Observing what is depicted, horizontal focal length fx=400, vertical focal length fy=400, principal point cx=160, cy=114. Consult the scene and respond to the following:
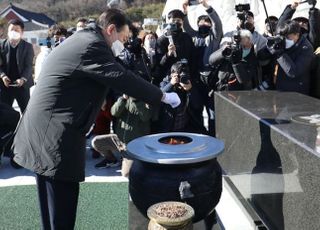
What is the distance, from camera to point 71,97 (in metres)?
2.39

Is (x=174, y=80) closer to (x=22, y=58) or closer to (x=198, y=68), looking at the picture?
(x=198, y=68)

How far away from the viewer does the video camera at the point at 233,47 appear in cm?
374

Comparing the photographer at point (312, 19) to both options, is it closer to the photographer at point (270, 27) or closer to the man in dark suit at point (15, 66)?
the photographer at point (270, 27)

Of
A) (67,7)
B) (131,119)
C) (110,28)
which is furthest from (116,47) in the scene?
(67,7)

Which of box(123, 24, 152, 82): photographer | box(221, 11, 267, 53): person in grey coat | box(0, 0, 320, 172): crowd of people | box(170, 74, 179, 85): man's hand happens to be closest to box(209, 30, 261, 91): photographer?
box(0, 0, 320, 172): crowd of people

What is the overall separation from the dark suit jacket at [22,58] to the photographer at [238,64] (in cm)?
277

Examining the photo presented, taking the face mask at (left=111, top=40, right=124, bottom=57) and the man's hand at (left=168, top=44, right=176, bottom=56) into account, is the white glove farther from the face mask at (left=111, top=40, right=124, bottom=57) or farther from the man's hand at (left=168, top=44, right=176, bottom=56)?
the man's hand at (left=168, top=44, right=176, bottom=56)

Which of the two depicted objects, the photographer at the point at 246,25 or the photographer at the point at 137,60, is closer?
the photographer at the point at 246,25

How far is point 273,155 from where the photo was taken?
263cm

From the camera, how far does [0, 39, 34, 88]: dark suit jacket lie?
5.54 metres

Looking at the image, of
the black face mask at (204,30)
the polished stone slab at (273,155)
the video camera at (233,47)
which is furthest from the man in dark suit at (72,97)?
the black face mask at (204,30)

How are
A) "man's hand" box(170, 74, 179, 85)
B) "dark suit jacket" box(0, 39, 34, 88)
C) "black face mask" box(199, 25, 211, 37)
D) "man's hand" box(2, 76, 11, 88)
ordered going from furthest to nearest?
"dark suit jacket" box(0, 39, 34, 88) → "man's hand" box(2, 76, 11, 88) → "black face mask" box(199, 25, 211, 37) → "man's hand" box(170, 74, 179, 85)

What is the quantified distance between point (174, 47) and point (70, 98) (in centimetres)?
245

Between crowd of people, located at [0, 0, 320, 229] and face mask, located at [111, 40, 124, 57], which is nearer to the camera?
crowd of people, located at [0, 0, 320, 229]
